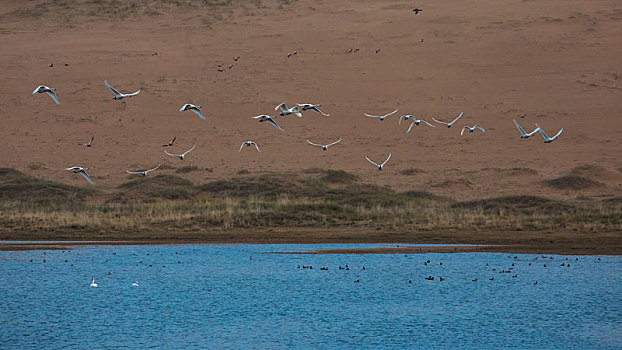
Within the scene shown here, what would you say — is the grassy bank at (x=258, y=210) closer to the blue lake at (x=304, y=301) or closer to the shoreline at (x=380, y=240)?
the shoreline at (x=380, y=240)

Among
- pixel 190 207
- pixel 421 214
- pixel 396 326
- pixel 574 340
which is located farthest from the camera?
pixel 190 207

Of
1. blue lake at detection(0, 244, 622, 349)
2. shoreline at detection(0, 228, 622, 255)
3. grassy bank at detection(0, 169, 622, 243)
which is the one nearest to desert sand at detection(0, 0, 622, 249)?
grassy bank at detection(0, 169, 622, 243)

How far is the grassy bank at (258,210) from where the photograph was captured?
92.2 ft

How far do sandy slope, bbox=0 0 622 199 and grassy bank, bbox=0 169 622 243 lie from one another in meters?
3.71

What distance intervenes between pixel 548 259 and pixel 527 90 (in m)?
32.0

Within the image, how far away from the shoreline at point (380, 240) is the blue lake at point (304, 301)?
122cm

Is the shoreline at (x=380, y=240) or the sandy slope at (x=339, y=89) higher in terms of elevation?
the sandy slope at (x=339, y=89)

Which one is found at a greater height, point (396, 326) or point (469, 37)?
point (469, 37)

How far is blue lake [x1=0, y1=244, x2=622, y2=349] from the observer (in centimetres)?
1409

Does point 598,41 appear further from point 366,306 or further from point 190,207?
point 366,306

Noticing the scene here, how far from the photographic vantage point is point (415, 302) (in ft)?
→ 56.0

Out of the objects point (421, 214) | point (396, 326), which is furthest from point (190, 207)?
point (396, 326)

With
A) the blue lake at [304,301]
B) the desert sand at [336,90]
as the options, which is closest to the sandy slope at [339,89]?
the desert sand at [336,90]

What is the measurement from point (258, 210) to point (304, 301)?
13.6 meters
